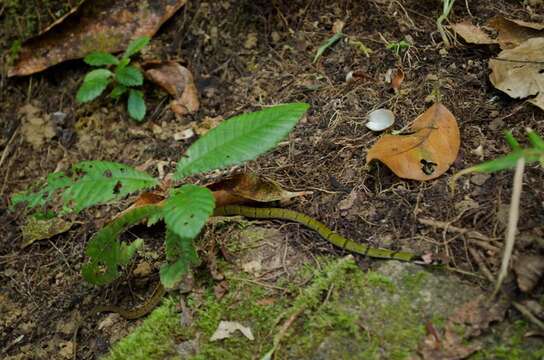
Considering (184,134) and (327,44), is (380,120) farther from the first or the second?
(184,134)

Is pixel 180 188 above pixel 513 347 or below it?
above

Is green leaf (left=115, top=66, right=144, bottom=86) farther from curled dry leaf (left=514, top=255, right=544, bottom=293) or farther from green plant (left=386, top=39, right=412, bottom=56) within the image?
curled dry leaf (left=514, top=255, right=544, bottom=293)

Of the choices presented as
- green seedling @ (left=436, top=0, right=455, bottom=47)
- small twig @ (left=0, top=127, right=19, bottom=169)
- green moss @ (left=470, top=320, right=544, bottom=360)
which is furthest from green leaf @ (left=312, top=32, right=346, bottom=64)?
small twig @ (left=0, top=127, right=19, bottom=169)

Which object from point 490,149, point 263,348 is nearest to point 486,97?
point 490,149

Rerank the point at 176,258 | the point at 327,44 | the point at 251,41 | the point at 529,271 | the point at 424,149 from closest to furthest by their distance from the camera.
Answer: the point at 529,271 → the point at 176,258 → the point at 424,149 → the point at 327,44 → the point at 251,41

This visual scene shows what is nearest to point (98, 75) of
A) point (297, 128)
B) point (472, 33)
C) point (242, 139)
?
point (297, 128)

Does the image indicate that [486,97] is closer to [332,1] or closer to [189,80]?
[332,1]
